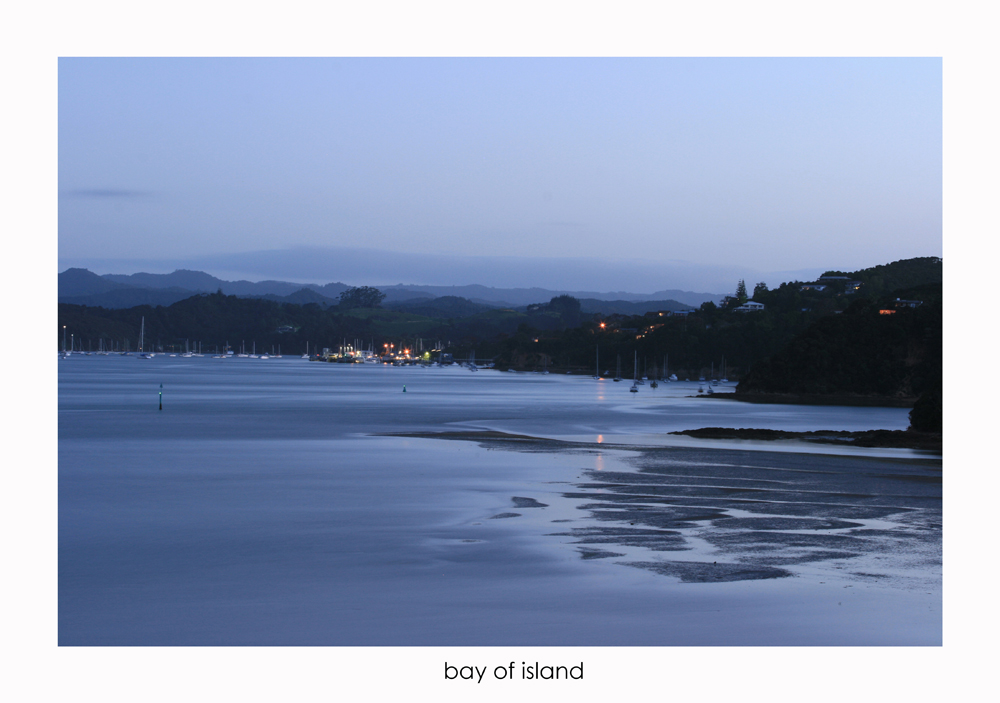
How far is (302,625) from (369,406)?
Answer: 53.4 m

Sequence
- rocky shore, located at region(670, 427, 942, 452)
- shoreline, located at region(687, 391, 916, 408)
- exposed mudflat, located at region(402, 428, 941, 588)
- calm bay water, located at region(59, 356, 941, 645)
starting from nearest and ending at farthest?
calm bay water, located at region(59, 356, 941, 645) < exposed mudflat, located at region(402, 428, 941, 588) < rocky shore, located at region(670, 427, 942, 452) < shoreline, located at region(687, 391, 916, 408)

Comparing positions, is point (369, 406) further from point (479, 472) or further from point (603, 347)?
point (603, 347)

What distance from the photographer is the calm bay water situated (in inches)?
402

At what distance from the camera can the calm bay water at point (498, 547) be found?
10219mm

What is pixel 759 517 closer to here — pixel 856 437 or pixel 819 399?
pixel 856 437

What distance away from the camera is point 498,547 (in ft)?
46.3

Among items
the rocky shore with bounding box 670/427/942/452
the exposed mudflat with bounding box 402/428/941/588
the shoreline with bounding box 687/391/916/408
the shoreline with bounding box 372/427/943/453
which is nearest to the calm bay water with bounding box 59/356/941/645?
the exposed mudflat with bounding box 402/428/941/588

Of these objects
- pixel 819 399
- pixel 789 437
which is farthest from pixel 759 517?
pixel 819 399

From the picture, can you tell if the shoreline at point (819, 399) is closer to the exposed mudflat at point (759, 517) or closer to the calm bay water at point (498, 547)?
the calm bay water at point (498, 547)

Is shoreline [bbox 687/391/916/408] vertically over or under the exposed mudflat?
under

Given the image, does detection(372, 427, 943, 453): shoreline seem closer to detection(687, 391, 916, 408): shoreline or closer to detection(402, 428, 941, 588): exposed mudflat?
detection(402, 428, 941, 588): exposed mudflat

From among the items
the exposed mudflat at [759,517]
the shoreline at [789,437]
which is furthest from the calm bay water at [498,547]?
the shoreline at [789,437]

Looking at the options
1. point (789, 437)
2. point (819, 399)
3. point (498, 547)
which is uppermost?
point (498, 547)

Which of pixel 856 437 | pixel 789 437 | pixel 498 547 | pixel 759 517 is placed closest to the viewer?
pixel 498 547
